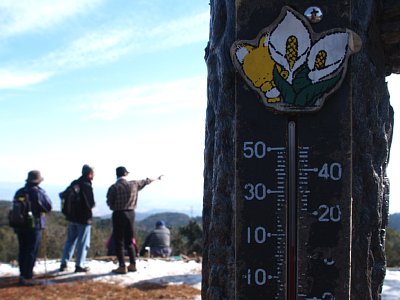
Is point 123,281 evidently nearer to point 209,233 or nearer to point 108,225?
point 209,233

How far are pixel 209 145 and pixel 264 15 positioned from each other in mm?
913

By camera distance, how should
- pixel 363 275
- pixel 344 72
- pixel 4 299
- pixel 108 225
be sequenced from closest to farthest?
pixel 344 72 → pixel 363 275 → pixel 4 299 → pixel 108 225

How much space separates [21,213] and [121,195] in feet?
5.53

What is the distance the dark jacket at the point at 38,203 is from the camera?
8688 millimetres

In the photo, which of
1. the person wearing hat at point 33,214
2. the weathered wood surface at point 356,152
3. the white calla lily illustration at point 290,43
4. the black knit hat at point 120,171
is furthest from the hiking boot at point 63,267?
the white calla lily illustration at point 290,43

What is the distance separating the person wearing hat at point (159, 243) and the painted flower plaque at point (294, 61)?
10.9m

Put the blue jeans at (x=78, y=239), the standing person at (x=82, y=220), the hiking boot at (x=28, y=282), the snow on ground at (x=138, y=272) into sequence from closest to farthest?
the hiking boot at (x=28, y=282) → the standing person at (x=82, y=220) → the snow on ground at (x=138, y=272) → the blue jeans at (x=78, y=239)

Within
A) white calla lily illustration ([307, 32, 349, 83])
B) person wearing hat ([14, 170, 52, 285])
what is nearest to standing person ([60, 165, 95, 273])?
person wearing hat ([14, 170, 52, 285])


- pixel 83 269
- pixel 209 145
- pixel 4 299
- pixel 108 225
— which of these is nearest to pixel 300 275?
pixel 209 145

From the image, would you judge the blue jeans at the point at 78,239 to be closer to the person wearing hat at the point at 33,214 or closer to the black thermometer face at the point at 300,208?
the person wearing hat at the point at 33,214

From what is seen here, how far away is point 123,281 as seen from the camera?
937 centimetres

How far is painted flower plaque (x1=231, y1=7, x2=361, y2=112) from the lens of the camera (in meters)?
2.99

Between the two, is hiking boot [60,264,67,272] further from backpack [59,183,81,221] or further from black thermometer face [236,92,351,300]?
black thermometer face [236,92,351,300]

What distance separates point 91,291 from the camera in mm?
8508
